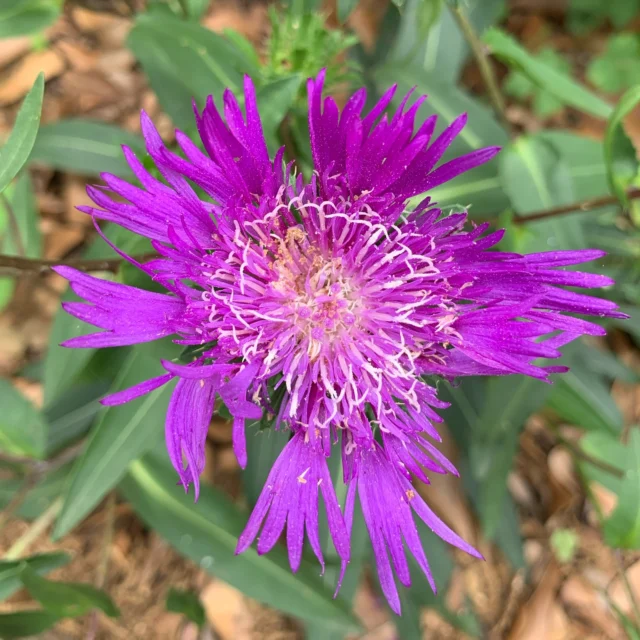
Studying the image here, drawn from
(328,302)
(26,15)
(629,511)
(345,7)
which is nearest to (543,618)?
(629,511)

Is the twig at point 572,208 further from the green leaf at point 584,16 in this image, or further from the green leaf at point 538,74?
the green leaf at point 584,16

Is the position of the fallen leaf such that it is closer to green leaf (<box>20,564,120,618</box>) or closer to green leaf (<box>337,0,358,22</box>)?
green leaf (<box>20,564,120,618</box>)

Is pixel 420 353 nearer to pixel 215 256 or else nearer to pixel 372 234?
pixel 372 234

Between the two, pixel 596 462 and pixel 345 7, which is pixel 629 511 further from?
pixel 345 7

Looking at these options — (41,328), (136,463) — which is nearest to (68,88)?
(41,328)

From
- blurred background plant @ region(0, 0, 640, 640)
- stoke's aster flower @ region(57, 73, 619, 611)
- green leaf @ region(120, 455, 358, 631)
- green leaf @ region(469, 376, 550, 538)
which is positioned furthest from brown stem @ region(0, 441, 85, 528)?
green leaf @ region(469, 376, 550, 538)

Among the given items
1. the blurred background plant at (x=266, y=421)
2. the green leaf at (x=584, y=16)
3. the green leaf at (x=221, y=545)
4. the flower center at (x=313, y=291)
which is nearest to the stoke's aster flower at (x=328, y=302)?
the flower center at (x=313, y=291)

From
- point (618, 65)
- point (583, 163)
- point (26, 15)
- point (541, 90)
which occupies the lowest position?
point (26, 15)
